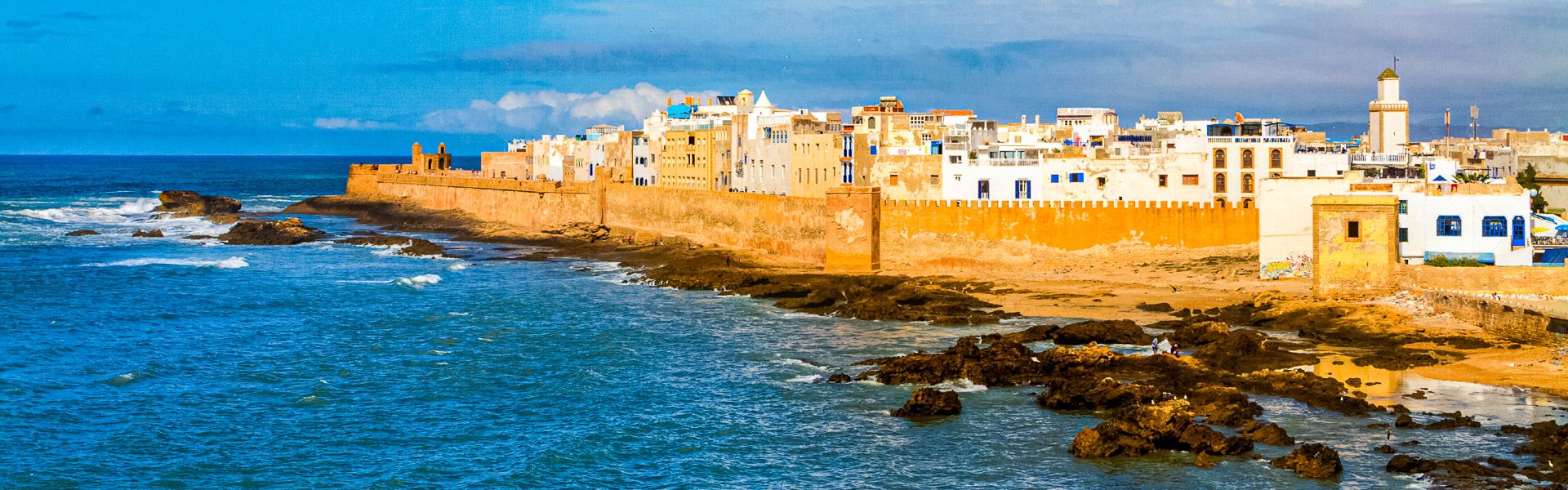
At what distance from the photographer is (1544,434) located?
22641mm

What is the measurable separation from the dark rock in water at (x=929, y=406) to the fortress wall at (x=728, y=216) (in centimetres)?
2475

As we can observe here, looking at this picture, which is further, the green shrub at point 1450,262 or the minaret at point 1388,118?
the minaret at point 1388,118

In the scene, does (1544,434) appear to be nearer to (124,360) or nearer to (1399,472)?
(1399,472)

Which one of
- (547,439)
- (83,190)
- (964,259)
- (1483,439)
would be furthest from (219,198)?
(1483,439)

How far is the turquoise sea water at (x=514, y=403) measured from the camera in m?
23.2

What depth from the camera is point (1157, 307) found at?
127ft

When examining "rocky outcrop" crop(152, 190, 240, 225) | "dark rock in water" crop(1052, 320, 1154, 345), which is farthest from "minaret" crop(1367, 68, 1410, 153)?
"rocky outcrop" crop(152, 190, 240, 225)

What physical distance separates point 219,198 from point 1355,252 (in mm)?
79258

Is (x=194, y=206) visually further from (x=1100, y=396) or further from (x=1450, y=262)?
(x=1100, y=396)

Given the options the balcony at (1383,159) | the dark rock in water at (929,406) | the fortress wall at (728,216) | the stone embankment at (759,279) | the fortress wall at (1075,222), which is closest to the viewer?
the dark rock in water at (929,406)

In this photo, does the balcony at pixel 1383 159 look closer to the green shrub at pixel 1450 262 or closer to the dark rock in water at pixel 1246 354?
the green shrub at pixel 1450 262

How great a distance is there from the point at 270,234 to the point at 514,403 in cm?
4722

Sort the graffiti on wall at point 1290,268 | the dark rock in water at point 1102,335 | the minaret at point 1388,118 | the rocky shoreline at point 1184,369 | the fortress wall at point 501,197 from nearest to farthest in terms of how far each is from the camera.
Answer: the rocky shoreline at point 1184,369, the dark rock in water at point 1102,335, the graffiti on wall at point 1290,268, the minaret at point 1388,118, the fortress wall at point 501,197

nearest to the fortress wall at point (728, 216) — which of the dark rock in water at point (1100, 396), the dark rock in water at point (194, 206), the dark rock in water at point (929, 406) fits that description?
the dark rock in water at point (1100, 396)
